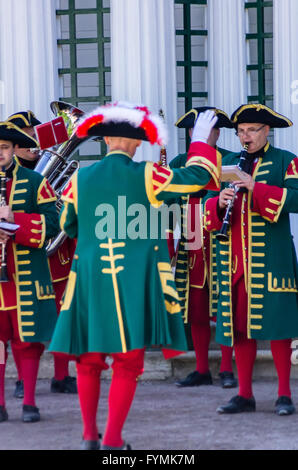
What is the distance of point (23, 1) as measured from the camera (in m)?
8.48

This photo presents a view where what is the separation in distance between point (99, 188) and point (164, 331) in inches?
31.9

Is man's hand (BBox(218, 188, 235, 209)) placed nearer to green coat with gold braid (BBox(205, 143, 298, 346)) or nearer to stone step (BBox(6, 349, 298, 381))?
green coat with gold braid (BBox(205, 143, 298, 346))

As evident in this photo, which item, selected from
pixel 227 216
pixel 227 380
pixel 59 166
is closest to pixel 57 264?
pixel 59 166

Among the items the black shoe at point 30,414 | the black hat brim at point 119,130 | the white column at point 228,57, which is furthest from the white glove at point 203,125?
the white column at point 228,57

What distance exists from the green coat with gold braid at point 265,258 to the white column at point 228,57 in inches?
85.7

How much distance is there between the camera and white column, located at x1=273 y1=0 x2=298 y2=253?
8297 mm

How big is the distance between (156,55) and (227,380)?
9.15ft

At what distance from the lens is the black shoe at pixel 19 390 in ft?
23.6

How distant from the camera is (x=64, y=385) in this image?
733 centimetres

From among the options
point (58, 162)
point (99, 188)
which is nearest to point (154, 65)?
point (58, 162)

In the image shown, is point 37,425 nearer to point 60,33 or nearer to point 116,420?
point 116,420

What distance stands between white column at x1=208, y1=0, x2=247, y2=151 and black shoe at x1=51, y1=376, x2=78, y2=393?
2507 mm

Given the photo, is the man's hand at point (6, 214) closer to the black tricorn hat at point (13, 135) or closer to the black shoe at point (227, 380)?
the black tricorn hat at point (13, 135)

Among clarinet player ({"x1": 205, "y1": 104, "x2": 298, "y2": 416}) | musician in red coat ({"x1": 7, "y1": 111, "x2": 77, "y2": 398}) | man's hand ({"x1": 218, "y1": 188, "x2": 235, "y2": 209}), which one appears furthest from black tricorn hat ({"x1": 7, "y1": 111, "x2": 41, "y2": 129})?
man's hand ({"x1": 218, "y1": 188, "x2": 235, "y2": 209})
